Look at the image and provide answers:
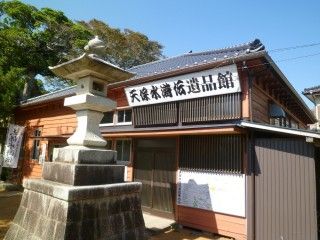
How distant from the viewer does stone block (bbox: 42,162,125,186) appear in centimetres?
629

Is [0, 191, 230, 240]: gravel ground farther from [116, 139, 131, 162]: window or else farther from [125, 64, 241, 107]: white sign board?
[125, 64, 241, 107]: white sign board

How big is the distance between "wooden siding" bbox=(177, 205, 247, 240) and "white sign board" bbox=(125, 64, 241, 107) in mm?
4223

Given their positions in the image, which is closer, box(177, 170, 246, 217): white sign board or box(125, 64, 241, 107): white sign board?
box(177, 170, 246, 217): white sign board

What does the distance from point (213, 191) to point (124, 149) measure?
5.21 metres

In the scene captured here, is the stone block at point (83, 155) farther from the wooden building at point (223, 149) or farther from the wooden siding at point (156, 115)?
the wooden siding at point (156, 115)

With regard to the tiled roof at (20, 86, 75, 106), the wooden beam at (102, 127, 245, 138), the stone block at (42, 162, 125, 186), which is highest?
the tiled roof at (20, 86, 75, 106)

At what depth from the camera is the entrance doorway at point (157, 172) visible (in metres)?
11.2

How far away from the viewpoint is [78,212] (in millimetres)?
5816

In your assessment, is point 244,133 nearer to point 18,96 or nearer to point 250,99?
point 250,99

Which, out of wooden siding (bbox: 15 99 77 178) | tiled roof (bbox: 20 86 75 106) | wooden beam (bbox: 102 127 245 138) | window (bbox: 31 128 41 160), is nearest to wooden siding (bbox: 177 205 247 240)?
wooden beam (bbox: 102 127 245 138)

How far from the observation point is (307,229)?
25.5 ft

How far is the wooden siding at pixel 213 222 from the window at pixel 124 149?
376cm

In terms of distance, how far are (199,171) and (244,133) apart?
2.30 m

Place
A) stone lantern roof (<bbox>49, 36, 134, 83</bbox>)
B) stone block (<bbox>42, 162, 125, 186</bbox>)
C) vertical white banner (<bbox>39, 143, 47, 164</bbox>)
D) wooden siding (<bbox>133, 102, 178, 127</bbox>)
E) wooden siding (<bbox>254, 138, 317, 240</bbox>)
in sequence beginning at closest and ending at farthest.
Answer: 1. stone block (<bbox>42, 162, 125, 186</bbox>)
2. stone lantern roof (<bbox>49, 36, 134, 83</bbox>)
3. wooden siding (<bbox>254, 138, 317, 240</bbox>)
4. wooden siding (<bbox>133, 102, 178, 127</bbox>)
5. vertical white banner (<bbox>39, 143, 47, 164</bbox>)
